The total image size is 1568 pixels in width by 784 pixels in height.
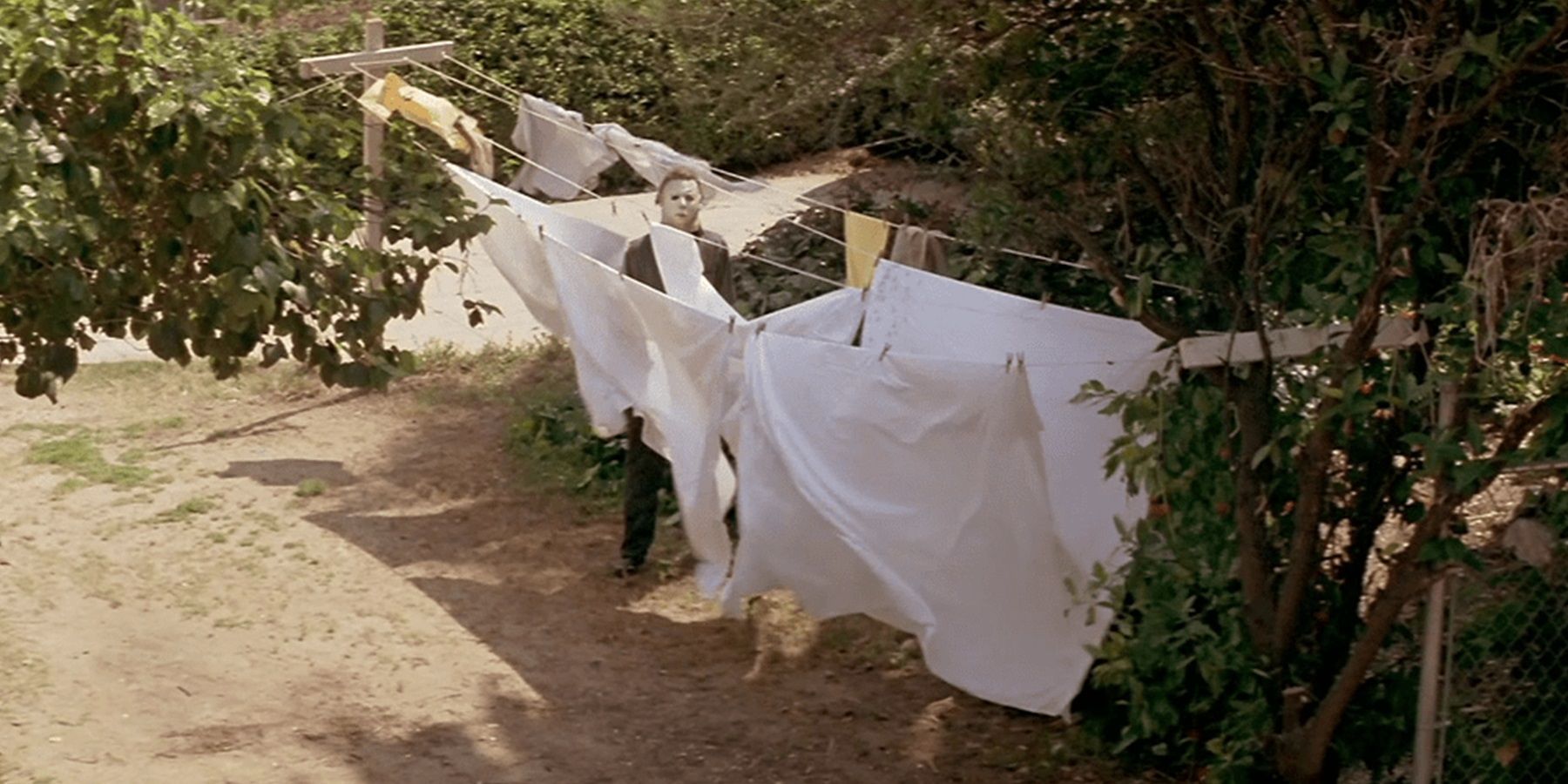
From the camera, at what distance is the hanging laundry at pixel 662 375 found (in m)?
6.66

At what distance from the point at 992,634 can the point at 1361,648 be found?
123cm

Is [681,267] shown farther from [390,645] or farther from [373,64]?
[373,64]

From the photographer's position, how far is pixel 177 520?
328 inches

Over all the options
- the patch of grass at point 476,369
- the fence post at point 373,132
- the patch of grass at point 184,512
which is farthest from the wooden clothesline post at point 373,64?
→ the patch of grass at point 184,512

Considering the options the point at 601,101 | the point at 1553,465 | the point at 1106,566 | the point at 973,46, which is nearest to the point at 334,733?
the point at 1106,566

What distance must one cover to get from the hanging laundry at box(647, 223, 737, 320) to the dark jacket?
14.0 inches

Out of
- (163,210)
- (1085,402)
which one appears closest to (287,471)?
(163,210)

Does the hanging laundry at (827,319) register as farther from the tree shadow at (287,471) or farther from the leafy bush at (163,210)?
the tree shadow at (287,471)

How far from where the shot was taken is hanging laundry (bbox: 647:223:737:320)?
284 inches

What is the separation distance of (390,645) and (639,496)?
3.93 ft

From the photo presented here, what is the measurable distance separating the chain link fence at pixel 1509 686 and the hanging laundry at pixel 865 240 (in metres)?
2.87

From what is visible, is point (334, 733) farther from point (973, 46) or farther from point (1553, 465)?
point (1553, 465)

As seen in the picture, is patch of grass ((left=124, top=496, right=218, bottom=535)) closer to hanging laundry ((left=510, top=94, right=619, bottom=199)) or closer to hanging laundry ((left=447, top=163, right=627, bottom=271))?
hanging laundry ((left=447, top=163, right=627, bottom=271))

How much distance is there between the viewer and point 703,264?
7.71 metres
